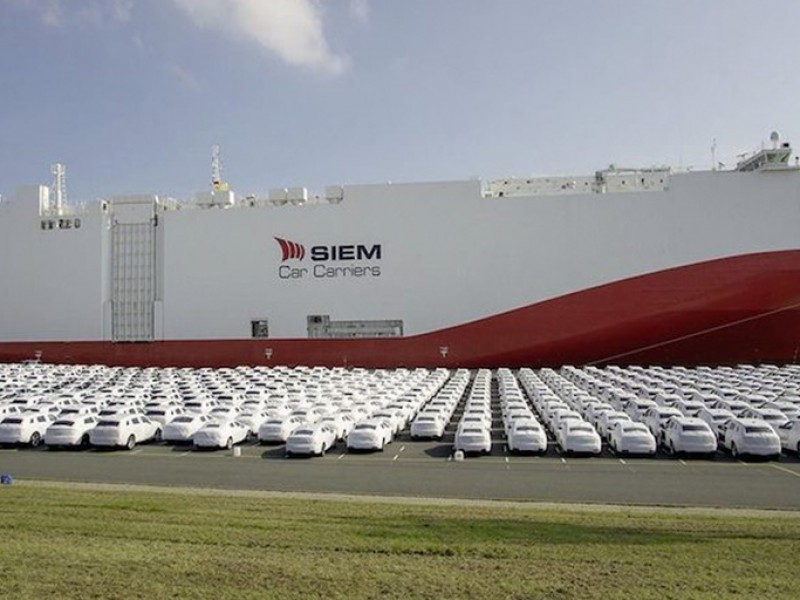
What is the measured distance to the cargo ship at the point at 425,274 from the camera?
54.9 m

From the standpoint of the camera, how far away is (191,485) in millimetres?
19969

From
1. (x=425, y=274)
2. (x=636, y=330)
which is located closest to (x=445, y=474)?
(x=636, y=330)

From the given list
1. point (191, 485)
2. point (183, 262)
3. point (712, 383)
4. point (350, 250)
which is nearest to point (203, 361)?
point (183, 262)

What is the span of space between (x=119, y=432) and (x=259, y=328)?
3533 centimetres

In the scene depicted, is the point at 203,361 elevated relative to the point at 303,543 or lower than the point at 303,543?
elevated

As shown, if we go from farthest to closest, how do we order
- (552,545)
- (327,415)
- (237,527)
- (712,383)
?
1. (712,383)
2. (327,415)
3. (237,527)
4. (552,545)

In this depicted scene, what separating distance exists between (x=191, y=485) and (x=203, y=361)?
43.9m

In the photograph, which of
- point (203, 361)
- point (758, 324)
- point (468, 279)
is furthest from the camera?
point (203, 361)

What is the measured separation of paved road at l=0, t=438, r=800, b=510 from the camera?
18625 millimetres

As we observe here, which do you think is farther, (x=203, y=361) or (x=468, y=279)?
(x=203, y=361)

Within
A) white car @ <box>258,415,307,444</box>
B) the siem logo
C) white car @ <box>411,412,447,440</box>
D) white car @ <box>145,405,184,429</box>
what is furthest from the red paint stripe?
white car @ <box>258,415,307,444</box>

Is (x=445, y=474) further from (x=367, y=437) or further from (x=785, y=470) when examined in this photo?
(x=785, y=470)

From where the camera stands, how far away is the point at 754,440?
78.1 feet

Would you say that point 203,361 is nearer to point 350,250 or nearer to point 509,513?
point 350,250
